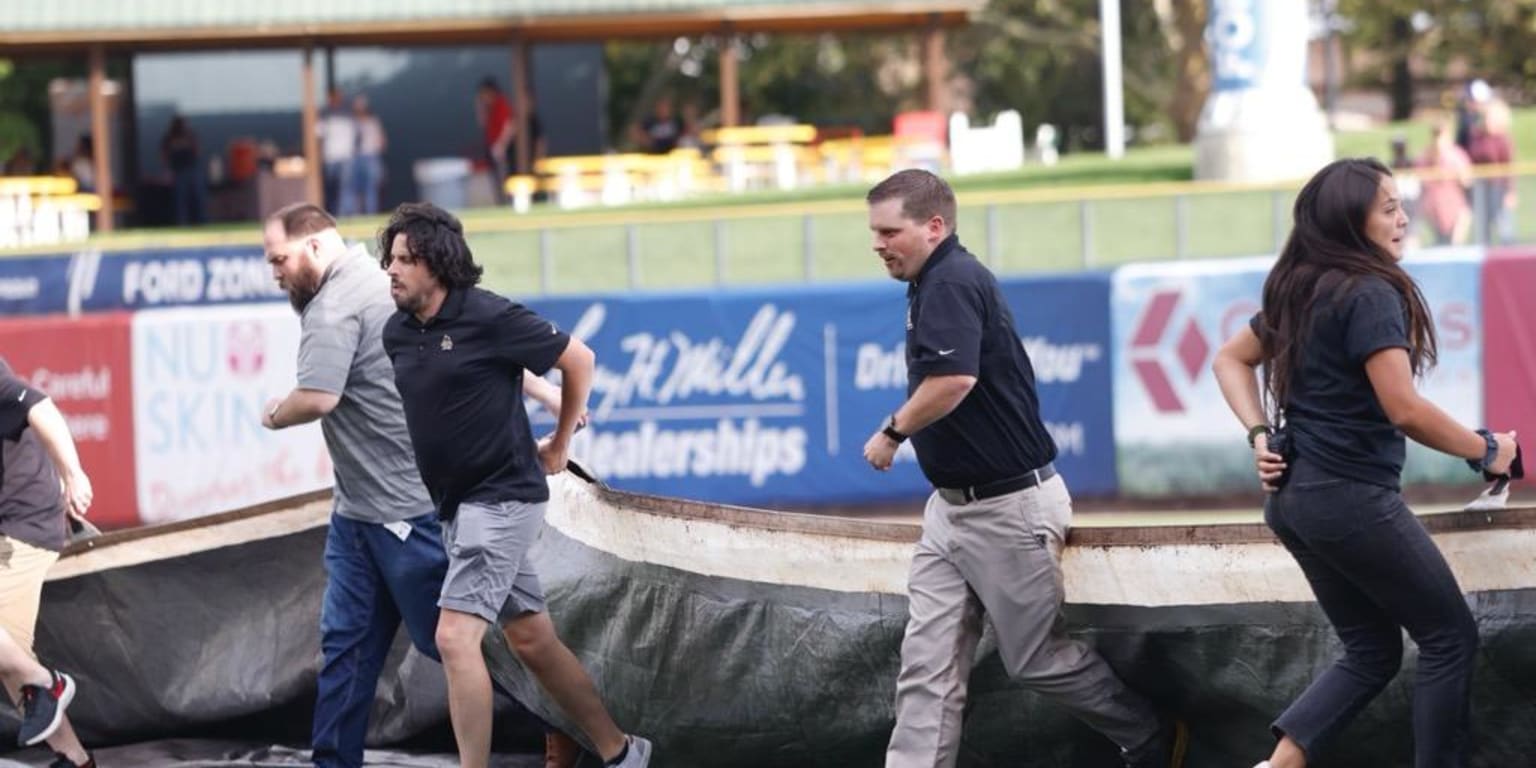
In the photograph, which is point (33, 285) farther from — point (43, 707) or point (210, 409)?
point (43, 707)

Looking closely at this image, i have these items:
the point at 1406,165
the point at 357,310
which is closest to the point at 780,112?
the point at 1406,165

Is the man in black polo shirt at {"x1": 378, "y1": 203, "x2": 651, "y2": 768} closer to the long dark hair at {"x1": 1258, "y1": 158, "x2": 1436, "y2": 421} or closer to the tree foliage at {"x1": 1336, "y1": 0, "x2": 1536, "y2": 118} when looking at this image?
the long dark hair at {"x1": 1258, "y1": 158, "x2": 1436, "y2": 421}

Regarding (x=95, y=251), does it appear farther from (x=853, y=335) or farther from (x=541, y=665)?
(x=541, y=665)

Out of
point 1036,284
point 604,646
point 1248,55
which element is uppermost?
point 1248,55

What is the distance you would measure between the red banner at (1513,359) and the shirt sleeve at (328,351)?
29.5ft

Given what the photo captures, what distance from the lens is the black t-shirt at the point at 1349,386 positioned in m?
5.59

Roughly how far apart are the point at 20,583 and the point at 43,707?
399 millimetres

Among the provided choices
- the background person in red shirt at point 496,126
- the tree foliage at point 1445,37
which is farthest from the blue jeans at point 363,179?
the tree foliage at point 1445,37

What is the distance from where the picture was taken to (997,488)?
20.6 feet

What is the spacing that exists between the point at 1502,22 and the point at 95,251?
32271mm

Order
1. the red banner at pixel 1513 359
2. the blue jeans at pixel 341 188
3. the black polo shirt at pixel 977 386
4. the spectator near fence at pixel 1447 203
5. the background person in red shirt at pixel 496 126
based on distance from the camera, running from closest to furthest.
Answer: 1. the black polo shirt at pixel 977 386
2. the red banner at pixel 1513 359
3. the spectator near fence at pixel 1447 203
4. the blue jeans at pixel 341 188
5. the background person in red shirt at pixel 496 126

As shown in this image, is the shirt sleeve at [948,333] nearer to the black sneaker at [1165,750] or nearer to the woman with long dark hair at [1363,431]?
the woman with long dark hair at [1363,431]

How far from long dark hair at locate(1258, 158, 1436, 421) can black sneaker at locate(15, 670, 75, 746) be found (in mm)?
3997

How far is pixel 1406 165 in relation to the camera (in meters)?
23.4
